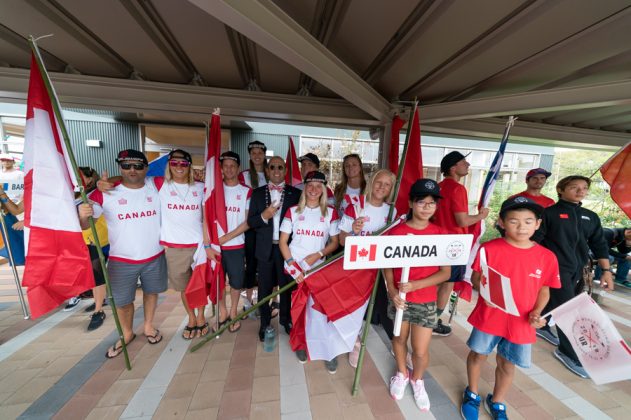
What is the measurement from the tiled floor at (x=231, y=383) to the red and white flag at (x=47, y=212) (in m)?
0.86

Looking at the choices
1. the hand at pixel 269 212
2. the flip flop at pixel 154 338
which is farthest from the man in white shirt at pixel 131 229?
the hand at pixel 269 212

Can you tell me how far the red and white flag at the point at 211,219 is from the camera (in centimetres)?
253

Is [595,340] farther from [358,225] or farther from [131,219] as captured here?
[131,219]

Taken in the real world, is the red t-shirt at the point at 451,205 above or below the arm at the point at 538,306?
above

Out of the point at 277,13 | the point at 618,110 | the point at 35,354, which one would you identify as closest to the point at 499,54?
the point at 277,13

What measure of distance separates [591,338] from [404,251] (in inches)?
50.5

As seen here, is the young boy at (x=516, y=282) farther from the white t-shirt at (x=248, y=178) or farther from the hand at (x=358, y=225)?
the white t-shirt at (x=248, y=178)

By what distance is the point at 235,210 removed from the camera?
2715 millimetres

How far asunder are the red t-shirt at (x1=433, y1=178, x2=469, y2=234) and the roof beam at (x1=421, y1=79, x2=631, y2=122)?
93 centimetres

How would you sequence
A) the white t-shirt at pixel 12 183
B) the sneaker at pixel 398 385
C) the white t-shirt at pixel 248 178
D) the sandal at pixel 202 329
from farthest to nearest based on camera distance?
the white t-shirt at pixel 12 183, the white t-shirt at pixel 248 178, the sandal at pixel 202 329, the sneaker at pixel 398 385

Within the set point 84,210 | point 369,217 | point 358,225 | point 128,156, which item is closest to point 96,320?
point 84,210

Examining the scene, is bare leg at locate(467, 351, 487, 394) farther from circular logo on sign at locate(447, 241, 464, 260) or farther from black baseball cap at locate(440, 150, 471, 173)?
black baseball cap at locate(440, 150, 471, 173)

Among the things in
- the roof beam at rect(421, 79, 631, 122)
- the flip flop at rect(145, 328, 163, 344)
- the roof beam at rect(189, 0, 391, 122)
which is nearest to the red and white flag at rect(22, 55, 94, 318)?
the flip flop at rect(145, 328, 163, 344)

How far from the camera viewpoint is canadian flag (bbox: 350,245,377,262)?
63.6 inches
